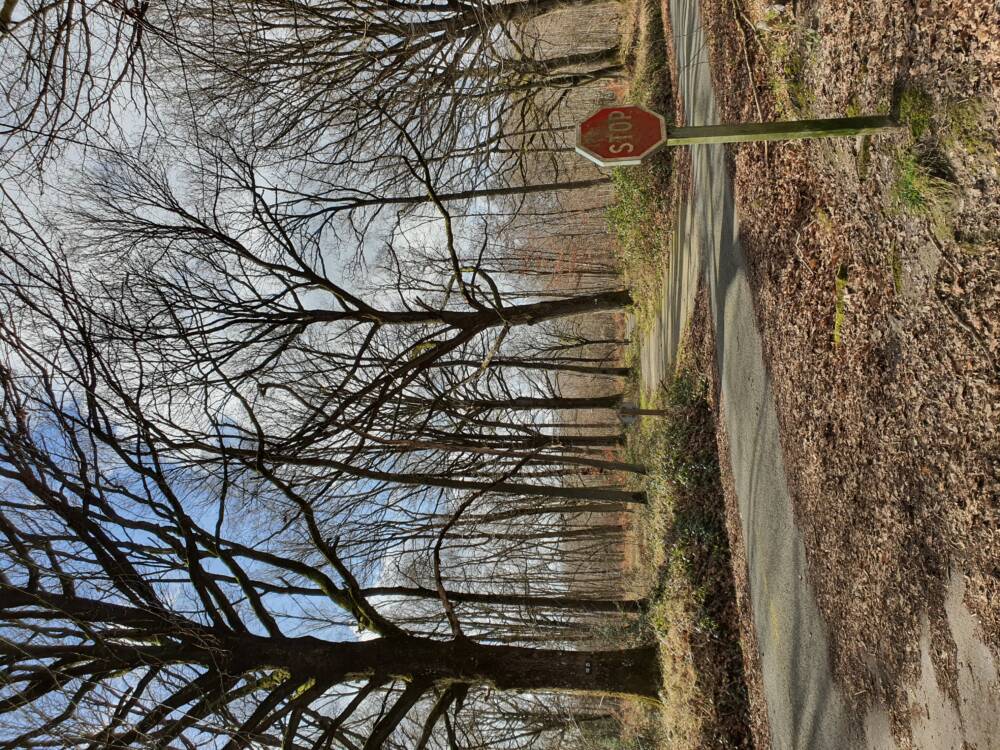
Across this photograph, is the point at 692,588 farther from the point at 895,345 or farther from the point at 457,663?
the point at 895,345

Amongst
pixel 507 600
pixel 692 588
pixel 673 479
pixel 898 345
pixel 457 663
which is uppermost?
pixel 673 479

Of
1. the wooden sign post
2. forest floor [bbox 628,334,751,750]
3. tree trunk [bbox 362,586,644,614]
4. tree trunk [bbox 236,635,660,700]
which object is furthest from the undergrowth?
the wooden sign post

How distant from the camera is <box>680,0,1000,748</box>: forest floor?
3.24m

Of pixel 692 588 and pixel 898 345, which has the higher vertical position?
pixel 692 588

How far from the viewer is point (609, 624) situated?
1273 cm

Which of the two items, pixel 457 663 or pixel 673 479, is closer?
pixel 457 663

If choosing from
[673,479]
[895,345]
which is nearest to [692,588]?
[673,479]

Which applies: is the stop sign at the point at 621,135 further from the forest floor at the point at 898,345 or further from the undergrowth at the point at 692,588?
the undergrowth at the point at 692,588

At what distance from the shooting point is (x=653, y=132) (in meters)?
3.38

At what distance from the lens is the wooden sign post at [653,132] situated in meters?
3.29

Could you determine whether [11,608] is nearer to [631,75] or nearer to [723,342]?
[723,342]

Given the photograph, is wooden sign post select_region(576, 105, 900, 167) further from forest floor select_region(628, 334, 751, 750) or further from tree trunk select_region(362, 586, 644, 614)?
tree trunk select_region(362, 586, 644, 614)

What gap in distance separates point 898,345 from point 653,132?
1829 millimetres

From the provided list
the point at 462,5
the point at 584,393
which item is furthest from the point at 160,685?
the point at 584,393
